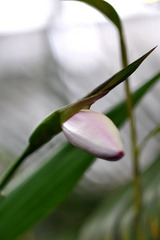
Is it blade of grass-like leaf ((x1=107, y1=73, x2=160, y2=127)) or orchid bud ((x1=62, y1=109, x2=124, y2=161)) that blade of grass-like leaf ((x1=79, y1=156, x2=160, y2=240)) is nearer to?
blade of grass-like leaf ((x1=107, y1=73, x2=160, y2=127))

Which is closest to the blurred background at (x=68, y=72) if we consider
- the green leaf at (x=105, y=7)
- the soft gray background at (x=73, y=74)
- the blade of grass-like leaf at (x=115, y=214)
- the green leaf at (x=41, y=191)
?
the soft gray background at (x=73, y=74)

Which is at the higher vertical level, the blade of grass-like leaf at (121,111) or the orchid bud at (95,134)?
the orchid bud at (95,134)

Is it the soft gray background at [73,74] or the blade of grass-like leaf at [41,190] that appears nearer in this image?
the blade of grass-like leaf at [41,190]

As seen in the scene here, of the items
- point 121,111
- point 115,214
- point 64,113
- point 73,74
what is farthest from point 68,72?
point 64,113

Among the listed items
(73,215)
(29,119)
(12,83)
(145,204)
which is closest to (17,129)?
(29,119)

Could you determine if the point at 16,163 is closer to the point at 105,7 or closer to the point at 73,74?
the point at 105,7

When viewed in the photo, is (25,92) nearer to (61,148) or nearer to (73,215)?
(73,215)

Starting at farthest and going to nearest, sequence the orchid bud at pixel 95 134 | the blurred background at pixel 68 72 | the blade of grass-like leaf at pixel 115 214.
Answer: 1. the blurred background at pixel 68 72
2. the blade of grass-like leaf at pixel 115 214
3. the orchid bud at pixel 95 134

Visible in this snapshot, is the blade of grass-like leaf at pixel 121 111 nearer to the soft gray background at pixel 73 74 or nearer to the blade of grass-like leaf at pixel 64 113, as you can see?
the blade of grass-like leaf at pixel 64 113
